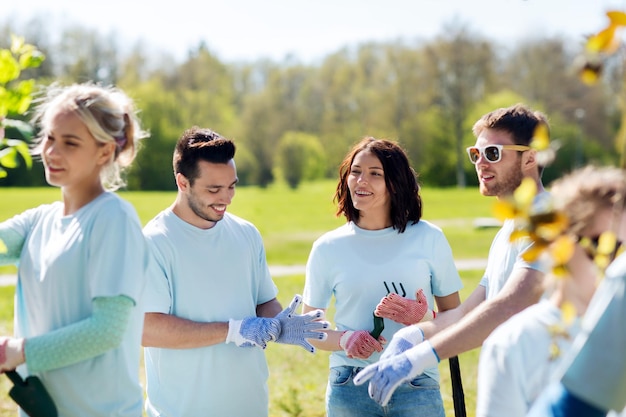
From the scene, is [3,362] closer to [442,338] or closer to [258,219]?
[442,338]

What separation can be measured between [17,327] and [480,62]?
5573 centimetres

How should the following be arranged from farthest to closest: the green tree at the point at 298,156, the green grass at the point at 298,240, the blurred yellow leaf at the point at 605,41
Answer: the green tree at the point at 298,156 → the green grass at the point at 298,240 → the blurred yellow leaf at the point at 605,41

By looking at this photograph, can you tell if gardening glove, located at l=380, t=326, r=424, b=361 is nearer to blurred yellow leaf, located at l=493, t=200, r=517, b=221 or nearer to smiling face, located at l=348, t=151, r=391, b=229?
smiling face, located at l=348, t=151, r=391, b=229

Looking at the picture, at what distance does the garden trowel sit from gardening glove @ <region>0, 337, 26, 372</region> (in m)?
0.07

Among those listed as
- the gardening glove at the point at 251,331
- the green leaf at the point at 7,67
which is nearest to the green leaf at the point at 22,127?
the green leaf at the point at 7,67

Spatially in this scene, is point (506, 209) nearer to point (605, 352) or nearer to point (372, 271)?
point (605, 352)

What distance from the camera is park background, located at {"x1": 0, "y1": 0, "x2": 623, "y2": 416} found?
2136 inches

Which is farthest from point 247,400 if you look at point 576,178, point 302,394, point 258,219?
point 258,219

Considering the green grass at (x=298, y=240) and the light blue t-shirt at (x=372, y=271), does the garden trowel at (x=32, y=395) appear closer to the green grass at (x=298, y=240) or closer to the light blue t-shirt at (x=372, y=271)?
the light blue t-shirt at (x=372, y=271)

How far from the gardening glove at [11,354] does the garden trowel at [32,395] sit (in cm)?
7

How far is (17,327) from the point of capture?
9.25 ft

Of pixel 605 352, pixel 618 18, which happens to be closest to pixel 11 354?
pixel 605 352

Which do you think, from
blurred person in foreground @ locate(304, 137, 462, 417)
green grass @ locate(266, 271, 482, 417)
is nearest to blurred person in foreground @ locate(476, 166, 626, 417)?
blurred person in foreground @ locate(304, 137, 462, 417)

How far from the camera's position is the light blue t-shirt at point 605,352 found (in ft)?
6.19
